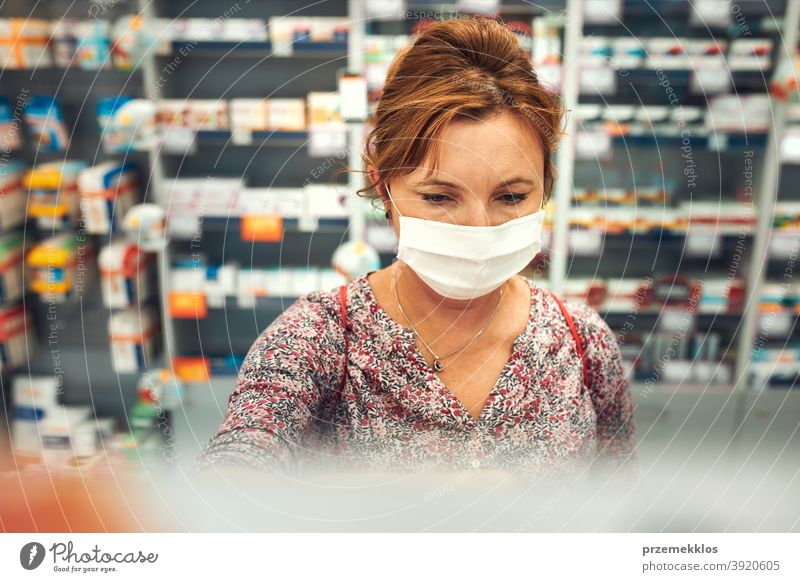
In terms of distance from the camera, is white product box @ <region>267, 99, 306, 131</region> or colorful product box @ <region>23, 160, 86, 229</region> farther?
white product box @ <region>267, 99, 306, 131</region>

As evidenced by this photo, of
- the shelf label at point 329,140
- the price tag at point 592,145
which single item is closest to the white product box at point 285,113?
the shelf label at point 329,140

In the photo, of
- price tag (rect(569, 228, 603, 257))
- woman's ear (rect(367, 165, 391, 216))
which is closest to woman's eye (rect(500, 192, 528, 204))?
woman's ear (rect(367, 165, 391, 216))

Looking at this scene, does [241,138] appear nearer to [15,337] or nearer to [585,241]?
[15,337]

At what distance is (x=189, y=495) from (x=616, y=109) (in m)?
1.70

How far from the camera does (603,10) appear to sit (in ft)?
3.40

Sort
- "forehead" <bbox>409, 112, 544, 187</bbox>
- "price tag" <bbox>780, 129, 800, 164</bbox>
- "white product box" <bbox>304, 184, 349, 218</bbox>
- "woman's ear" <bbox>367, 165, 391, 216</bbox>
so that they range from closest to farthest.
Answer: "forehead" <bbox>409, 112, 544, 187</bbox>
"woman's ear" <bbox>367, 165, 391, 216</bbox>
"white product box" <bbox>304, 184, 349, 218</bbox>
"price tag" <bbox>780, 129, 800, 164</bbox>

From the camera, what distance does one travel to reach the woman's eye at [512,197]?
2.57 ft

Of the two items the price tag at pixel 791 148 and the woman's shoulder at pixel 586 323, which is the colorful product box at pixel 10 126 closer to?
the woman's shoulder at pixel 586 323

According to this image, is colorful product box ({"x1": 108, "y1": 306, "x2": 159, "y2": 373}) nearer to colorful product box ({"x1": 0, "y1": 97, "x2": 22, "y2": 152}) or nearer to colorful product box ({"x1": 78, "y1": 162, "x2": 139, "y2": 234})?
colorful product box ({"x1": 78, "y1": 162, "x2": 139, "y2": 234})

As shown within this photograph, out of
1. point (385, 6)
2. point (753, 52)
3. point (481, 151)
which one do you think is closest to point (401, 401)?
point (481, 151)

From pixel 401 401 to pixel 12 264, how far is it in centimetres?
55

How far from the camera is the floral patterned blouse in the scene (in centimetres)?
83

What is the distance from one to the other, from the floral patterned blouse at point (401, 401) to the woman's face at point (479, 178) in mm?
185

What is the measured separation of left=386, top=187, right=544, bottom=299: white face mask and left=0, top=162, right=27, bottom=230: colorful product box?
0.48 meters
